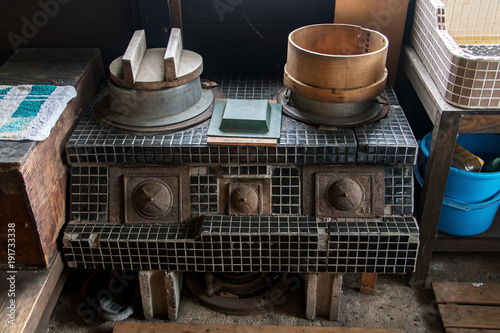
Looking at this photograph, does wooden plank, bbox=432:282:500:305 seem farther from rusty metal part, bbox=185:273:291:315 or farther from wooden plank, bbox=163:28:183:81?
wooden plank, bbox=163:28:183:81

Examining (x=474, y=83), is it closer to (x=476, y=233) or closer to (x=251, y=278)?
(x=476, y=233)

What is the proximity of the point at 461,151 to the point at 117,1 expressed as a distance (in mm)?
2323

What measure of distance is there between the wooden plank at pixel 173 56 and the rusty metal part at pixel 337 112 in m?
0.66

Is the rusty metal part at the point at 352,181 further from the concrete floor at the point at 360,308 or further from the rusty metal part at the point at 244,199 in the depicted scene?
the concrete floor at the point at 360,308

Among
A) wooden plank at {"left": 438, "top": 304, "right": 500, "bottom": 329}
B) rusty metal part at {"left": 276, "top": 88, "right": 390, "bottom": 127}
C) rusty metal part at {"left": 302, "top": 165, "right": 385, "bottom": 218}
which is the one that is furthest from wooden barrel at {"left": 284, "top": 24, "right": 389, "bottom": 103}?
wooden plank at {"left": 438, "top": 304, "right": 500, "bottom": 329}

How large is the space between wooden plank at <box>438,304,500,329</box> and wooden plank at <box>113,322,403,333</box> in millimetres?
356

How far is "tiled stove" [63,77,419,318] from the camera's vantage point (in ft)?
8.46

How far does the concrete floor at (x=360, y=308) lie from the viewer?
9.26 ft

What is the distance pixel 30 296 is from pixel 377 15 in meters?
2.53

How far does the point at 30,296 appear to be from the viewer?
240cm

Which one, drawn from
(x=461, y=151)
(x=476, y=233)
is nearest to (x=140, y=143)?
(x=461, y=151)

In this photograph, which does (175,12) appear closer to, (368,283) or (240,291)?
(240,291)

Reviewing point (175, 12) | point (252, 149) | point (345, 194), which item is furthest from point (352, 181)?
point (175, 12)

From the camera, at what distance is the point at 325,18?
126 inches
